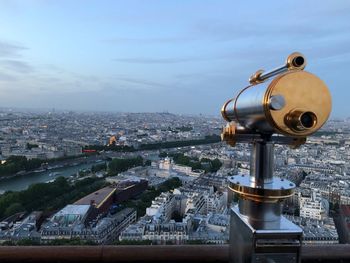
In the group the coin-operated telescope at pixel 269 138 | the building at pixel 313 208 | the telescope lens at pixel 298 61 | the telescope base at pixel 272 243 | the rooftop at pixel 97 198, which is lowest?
the building at pixel 313 208

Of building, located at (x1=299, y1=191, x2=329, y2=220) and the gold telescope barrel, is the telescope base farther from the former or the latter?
building, located at (x1=299, y1=191, x2=329, y2=220)

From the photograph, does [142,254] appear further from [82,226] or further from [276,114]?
[82,226]

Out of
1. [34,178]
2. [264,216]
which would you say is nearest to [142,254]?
[264,216]

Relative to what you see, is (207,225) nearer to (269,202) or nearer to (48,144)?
(269,202)

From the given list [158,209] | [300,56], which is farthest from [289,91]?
[158,209]

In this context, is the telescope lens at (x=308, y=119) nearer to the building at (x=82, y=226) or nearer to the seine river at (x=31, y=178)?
the building at (x=82, y=226)

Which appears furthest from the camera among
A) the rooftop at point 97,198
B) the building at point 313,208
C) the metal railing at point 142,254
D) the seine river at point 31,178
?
the seine river at point 31,178

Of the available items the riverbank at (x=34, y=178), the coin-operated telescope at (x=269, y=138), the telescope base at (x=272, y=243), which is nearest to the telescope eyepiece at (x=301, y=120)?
the coin-operated telescope at (x=269, y=138)

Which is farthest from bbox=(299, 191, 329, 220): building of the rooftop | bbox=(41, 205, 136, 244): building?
the rooftop
